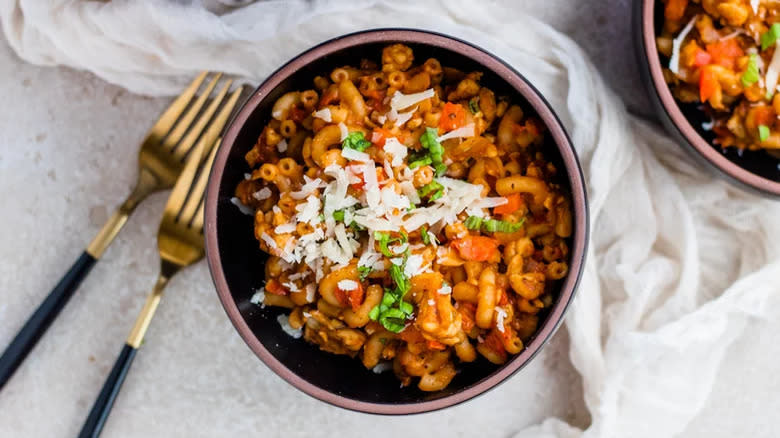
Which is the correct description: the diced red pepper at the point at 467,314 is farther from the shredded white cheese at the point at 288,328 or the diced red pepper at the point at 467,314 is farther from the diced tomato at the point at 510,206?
the shredded white cheese at the point at 288,328

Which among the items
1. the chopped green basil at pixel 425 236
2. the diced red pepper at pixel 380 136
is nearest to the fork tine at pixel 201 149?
the diced red pepper at pixel 380 136

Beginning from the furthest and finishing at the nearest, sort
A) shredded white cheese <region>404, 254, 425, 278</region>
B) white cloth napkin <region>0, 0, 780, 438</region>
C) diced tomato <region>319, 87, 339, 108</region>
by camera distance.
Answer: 1. white cloth napkin <region>0, 0, 780, 438</region>
2. diced tomato <region>319, 87, 339, 108</region>
3. shredded white cheese <region>404, 254, 425, 278</region>

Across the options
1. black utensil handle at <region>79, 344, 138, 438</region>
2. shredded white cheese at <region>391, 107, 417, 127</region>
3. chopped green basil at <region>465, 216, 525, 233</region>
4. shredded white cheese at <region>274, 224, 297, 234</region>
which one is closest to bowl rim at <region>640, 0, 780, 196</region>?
Result: chopped green basil at <region>465, 216, 525, 233</region>

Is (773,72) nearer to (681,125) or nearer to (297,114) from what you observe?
(681,125)

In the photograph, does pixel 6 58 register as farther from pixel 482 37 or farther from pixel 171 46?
pixel 482 37

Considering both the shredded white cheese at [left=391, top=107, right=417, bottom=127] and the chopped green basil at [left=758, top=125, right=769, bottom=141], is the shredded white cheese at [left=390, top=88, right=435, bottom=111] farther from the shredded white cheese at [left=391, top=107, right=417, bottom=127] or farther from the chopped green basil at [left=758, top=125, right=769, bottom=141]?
the chopped green basil at [left=758, top=125, right=769, bottom=141]
